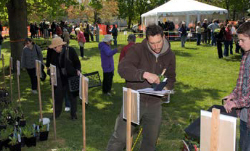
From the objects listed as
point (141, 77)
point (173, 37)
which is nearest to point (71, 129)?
point (141, 77)

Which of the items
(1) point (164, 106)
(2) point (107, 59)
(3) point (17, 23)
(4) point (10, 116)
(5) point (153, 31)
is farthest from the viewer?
(3) point (17, 23)

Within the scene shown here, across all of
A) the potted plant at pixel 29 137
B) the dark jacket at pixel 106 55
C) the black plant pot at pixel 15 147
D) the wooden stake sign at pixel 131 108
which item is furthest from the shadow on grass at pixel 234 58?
the wooden stake sign at pixel 131 108

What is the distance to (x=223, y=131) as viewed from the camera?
2422mm

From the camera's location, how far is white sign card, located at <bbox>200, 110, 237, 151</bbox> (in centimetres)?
237

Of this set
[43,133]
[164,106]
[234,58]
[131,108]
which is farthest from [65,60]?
[234,58]

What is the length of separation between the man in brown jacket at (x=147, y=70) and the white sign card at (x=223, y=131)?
1109 mm

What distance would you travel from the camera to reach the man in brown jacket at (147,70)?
12.0 feet

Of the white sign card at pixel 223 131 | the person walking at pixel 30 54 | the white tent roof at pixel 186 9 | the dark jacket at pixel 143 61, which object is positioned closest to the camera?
the white sign card at pixel 223 131

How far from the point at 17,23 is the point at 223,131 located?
40.2 feet

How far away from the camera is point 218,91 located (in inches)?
379

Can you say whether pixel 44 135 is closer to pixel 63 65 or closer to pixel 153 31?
pixel 63 65

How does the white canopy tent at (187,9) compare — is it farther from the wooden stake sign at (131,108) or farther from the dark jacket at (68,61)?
the wooden stake sign at (131,108)

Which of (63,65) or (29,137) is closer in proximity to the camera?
(29,137)

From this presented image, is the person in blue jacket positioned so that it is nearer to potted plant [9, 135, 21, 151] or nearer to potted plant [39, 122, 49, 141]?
potted plant [39, 122, 49, 141]
